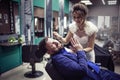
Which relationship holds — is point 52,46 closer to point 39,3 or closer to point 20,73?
point 20,73

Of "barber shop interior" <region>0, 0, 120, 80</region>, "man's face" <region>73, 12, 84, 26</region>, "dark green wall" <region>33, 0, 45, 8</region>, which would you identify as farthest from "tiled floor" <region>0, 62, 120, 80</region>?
"man's face" <region>73, 12, 84, 26</region>

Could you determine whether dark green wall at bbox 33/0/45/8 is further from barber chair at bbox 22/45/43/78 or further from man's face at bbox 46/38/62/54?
man's face at bbox 46/38/62/54

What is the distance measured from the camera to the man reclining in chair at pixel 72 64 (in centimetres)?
155

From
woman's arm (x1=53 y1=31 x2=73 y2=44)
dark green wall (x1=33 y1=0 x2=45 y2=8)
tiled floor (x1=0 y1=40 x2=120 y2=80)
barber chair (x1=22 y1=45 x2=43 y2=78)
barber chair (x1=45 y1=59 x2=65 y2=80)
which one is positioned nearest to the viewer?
barber chair (x1=45 y1=59 x2=65 y2=80)

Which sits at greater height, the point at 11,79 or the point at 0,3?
the point at 0,3

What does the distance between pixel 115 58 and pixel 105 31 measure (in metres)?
8.02

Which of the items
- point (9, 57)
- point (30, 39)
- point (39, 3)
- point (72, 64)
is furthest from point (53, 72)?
point (39, 3)

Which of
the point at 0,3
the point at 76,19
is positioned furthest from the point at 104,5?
the point at 76,19

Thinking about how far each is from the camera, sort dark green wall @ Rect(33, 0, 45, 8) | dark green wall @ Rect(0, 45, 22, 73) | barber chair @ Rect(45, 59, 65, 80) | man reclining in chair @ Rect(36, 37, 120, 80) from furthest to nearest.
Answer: dark green wall @ Rect(33, 0, 45, 8) < dark green wall @ Rect(0, 45, 22, 73) < barber chair @ Rect(45, 59, 65, 80) < man reclining in chair @ Rect(36, 37, 120, 80)

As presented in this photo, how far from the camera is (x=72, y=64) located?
5.12 ft

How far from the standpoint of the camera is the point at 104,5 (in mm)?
13570

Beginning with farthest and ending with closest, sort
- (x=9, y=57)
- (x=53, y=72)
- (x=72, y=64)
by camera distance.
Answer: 1. (x=9, y=57)
2. (x=53, y=72)
3. (x=72, y=64)

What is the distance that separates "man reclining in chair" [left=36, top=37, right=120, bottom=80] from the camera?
1550 millimetres

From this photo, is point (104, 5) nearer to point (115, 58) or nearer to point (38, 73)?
point (115, 58)
